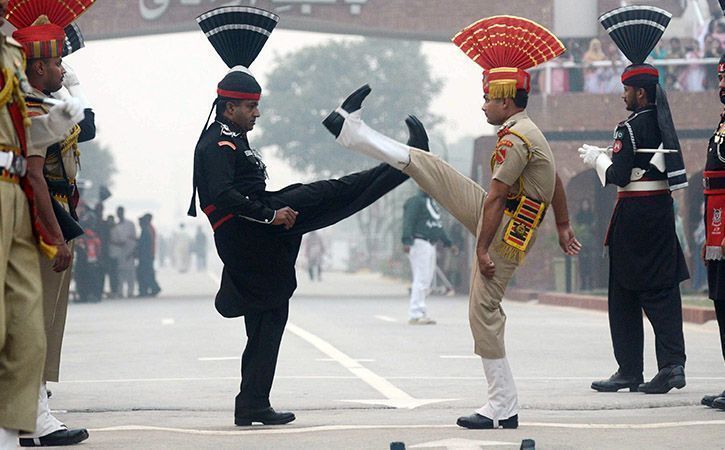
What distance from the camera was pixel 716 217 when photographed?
9609 mm

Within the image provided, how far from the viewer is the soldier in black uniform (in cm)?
953

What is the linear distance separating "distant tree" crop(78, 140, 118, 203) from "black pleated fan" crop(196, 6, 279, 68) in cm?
9675

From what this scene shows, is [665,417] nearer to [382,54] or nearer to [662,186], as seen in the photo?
[662,186]

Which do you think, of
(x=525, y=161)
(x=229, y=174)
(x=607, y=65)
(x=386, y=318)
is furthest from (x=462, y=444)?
(x=607, y=65)

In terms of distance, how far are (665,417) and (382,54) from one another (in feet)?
338

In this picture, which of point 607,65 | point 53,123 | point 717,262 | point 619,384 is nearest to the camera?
point 53,123

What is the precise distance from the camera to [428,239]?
68.1 feet

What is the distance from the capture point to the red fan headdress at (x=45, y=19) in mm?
7809

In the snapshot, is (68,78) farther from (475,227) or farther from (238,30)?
(475,227)

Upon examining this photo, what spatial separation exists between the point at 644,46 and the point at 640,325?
6.32 ft

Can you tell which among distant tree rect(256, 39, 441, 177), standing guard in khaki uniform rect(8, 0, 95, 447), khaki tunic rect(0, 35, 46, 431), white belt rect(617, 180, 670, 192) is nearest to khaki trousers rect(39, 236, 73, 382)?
standing guard in khaki uniform rect(8, 0, 95, 447)

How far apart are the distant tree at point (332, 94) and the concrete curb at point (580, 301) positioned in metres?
71.4

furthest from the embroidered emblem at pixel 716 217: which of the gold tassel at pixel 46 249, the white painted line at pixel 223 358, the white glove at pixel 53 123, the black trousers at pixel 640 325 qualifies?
the white painted line at pixel 223 358

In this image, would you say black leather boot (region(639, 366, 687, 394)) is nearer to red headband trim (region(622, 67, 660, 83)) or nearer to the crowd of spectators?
red headband trim (region(622, 67, 660, 83))
